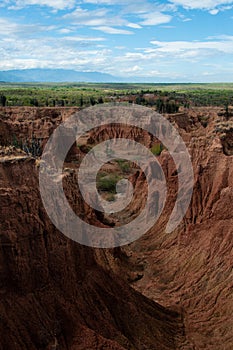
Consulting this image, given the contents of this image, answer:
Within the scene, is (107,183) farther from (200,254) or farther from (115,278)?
(115,278)

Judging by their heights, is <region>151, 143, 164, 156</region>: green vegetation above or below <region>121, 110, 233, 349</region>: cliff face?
above

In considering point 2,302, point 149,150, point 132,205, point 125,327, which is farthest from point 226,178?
point 149,150

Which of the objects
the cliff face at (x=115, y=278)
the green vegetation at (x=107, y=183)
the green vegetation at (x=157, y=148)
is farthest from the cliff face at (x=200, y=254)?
the green vegetation at (x=157, y=148)

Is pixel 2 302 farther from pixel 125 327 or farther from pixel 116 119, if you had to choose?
pixel 116 119

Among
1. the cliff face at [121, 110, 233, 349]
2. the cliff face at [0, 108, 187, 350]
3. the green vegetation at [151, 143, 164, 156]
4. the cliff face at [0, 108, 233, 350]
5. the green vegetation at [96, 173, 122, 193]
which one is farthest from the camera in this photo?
the green vegetation at [151, 143, 164, 156]

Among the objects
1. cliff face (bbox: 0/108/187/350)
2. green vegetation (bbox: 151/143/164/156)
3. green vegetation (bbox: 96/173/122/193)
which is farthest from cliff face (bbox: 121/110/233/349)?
green vegetation (bbox: 151/143/164/156)

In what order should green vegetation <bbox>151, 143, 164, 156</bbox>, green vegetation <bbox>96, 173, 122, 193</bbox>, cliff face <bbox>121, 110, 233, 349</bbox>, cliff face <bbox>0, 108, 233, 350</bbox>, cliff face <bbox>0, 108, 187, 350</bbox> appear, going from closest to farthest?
cliff face <bbox>0, 108, 187, 350</bbox> < cliff face <bbox>0, 108, 233, 350</bbox> < cliff face <bbox>121, 110, 233, 349</bbox> < green vegetation <bbox>96, 173, 122, 193</bbox> < green vegetation <bbox>151, 143, 164, 156</bbox>

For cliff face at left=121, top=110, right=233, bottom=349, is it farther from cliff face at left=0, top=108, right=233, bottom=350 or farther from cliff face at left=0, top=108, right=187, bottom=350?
cliff face at left=0, top=108, right=187, bottom=350

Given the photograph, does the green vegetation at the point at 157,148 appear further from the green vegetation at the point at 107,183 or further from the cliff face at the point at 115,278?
the cliff face at the point at 115,278
